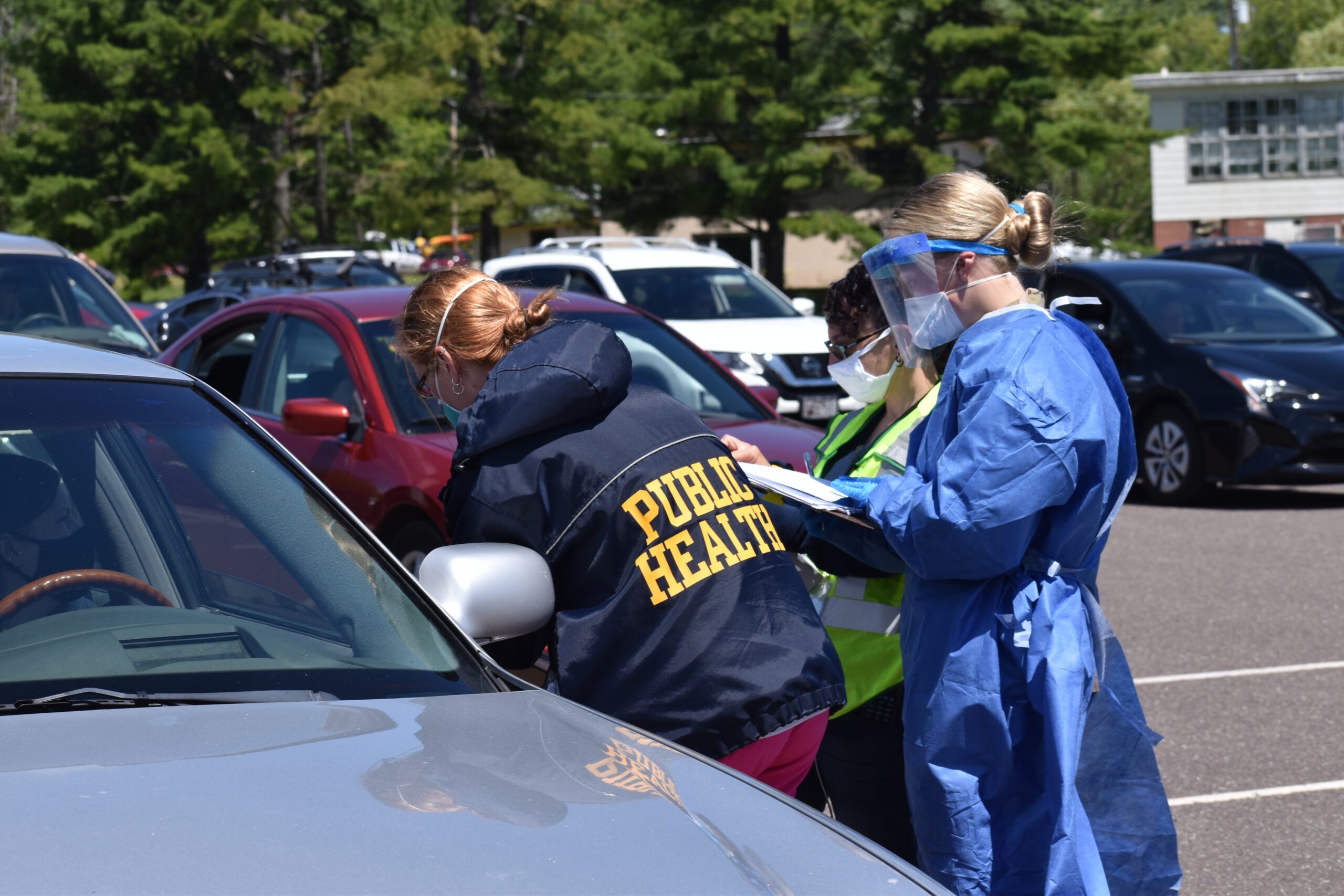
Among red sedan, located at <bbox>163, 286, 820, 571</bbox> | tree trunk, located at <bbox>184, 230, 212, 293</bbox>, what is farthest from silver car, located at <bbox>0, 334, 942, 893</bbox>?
tree trunk, located at <bbox>184, 230, 212, 293</bbox>

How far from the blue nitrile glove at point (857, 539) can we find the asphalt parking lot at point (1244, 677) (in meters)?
1.70

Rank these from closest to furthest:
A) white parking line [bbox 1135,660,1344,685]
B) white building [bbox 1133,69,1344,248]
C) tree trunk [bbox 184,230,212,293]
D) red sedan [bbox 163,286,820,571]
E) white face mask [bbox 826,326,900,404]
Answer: white face mask [bbox 826,326,900,404] → red sedan [bbox 163,286,820,571] → white parking line [bbox 1135,660,1344,685] → tree trunk [bbox 184,230,212,293] → white building [bbox 1133,69,1344,248]

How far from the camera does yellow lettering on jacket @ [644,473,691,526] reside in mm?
2588

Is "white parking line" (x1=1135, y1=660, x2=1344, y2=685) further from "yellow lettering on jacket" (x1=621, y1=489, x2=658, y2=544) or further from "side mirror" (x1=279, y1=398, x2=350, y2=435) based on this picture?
"yellow lettering on jacket" (x1=621, y1=489, x2=658, y2=544)

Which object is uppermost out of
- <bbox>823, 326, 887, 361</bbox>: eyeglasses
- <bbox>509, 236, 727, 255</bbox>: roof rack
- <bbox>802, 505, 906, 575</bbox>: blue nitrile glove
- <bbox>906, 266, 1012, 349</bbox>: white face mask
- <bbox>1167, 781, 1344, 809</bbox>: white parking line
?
<bbox>906, 266, 1012, 349</bbox>: white face mask

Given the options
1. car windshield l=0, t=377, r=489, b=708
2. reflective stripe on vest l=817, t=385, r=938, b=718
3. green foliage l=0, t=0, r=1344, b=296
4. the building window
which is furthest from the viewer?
the building window

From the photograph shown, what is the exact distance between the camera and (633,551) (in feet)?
8.39

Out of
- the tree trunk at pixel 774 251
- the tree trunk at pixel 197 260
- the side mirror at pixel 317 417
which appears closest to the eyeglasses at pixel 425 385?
the side mirror at pixel 317 417

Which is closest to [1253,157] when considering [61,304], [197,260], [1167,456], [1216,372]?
[197,260]

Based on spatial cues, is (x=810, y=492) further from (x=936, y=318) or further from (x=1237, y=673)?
(x=1237, y=673)

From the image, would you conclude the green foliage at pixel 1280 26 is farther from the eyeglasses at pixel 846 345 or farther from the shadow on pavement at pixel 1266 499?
the eyeglasses at pixel 846 345

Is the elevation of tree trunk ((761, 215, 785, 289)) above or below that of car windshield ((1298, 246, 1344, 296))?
below

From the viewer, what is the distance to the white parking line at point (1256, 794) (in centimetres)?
475

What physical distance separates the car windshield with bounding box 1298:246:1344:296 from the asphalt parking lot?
5089 mm
